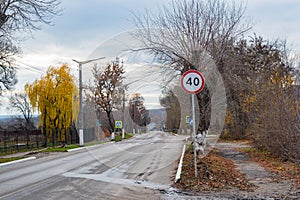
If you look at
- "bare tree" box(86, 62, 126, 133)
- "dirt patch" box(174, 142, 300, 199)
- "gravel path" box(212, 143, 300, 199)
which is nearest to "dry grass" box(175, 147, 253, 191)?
"dirt patch" box(174, 142, 300, 199)

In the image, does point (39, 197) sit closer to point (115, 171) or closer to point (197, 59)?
point (115, 171)

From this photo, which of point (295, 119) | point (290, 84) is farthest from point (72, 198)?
point (290, 84)

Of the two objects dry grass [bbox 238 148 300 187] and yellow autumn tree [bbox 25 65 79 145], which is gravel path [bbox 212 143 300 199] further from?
yellow autumn tree [bbox 25 65 79 145]

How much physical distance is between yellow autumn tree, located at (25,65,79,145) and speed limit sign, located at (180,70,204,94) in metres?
27.6

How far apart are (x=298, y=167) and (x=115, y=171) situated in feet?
20.9

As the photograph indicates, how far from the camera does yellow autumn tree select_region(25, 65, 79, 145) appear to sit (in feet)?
120

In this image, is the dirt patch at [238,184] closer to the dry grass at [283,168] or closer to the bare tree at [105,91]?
the dry grass at [283,168]

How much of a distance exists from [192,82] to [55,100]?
2904cm

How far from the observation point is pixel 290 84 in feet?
44.9

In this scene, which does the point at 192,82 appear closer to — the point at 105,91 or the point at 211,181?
the point at 211,181

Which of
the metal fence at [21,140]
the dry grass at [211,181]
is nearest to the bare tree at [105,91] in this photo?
the metal fence at [21,140]

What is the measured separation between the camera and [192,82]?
10.4m

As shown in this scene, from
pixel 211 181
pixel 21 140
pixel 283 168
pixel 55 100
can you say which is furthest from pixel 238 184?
pixel 55 100

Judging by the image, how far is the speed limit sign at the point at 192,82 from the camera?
10.3m
